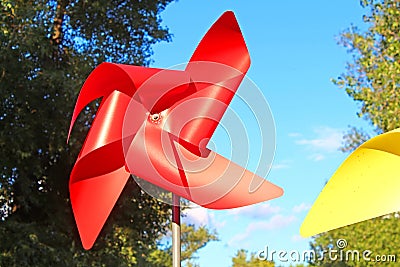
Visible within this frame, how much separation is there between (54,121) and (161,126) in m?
3.75

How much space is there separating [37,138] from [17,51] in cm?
78

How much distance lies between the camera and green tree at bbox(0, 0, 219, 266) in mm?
5164

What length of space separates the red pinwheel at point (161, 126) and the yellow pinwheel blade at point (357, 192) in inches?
12.4

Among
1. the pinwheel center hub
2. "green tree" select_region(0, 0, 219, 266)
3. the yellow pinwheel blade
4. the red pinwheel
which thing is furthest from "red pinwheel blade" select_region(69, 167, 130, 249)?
"green tree" select_region(0, 0, 219, 266)

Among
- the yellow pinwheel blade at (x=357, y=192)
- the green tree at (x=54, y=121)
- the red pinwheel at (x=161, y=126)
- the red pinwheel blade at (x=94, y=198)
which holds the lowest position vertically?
the yellow pinwheel blade at (x=357, y=192)

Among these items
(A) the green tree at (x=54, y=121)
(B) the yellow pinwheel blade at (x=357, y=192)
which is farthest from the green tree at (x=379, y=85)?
(B) the yellow pinwheel blade at (x=357, y=192)

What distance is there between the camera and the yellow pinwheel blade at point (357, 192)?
5.01 feet

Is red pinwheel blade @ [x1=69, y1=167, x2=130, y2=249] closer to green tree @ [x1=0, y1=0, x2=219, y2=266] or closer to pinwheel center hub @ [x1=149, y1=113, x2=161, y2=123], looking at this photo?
pinwheel center hub @ [x1=149, y1=113, x2=161, y2=123]

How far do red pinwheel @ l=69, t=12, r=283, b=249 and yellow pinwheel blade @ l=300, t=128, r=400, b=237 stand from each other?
1.04 feet

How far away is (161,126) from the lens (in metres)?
1.92

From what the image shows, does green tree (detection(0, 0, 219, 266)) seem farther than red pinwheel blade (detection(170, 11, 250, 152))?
Yes

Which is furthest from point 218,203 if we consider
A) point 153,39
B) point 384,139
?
point 153,39

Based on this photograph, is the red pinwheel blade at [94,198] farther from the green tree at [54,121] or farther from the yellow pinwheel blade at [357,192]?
the green tree at [54,121]

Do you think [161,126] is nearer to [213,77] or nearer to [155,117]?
[155,117]
